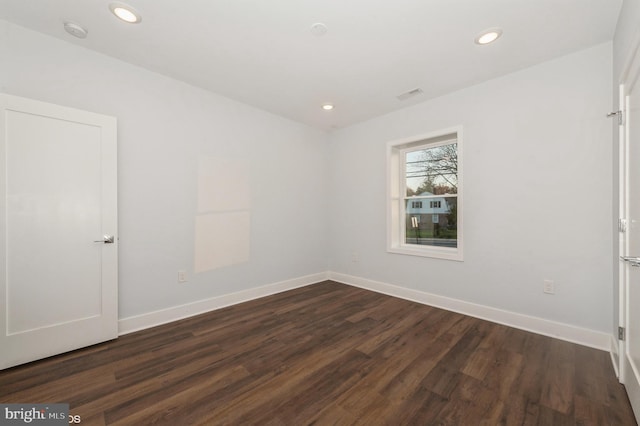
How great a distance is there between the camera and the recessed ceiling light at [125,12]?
193cm

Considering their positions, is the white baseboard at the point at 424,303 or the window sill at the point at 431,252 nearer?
the white baseboard at the point at 424,303

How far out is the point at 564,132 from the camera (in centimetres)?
249

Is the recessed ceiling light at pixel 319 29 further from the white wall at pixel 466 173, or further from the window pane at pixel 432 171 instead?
the window pane at pixel 432 171

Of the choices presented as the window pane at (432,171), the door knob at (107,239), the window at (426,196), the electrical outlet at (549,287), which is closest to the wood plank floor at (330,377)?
the electrical outlet at (549,287)

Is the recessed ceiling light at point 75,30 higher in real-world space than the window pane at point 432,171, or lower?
higher

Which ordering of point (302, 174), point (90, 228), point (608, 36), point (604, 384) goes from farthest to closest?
point (302, 174)
point (90, 228)
point (608, 36)
point (604, 384)

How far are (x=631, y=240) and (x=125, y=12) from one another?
3.93 metres

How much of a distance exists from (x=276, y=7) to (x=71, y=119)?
2024mm

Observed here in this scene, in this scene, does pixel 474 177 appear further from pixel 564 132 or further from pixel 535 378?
pixel 535 378

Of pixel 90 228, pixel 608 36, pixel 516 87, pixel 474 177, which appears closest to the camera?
pixel 608 36

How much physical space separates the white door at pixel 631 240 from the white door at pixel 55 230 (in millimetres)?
3961

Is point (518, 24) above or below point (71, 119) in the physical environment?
above

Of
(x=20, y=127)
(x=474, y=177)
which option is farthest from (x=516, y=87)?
(x=20, y=127)

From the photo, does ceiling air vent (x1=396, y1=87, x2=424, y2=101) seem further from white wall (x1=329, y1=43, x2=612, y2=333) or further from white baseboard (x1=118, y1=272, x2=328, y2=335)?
white baseboard (x1=118, y1=272, x2=328, y2=335)
